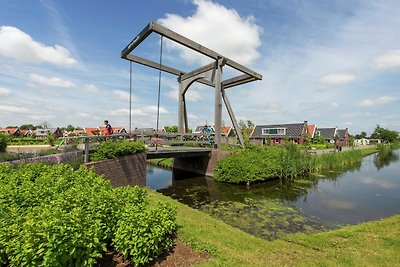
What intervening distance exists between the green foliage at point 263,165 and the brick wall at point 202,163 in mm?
573

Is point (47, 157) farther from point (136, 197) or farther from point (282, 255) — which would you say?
point (282, 255)

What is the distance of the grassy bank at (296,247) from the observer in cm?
388

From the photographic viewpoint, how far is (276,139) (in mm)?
40750

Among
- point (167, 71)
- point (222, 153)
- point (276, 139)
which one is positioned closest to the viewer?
point (222, 153)

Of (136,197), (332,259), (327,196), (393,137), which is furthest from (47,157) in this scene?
(393,137)

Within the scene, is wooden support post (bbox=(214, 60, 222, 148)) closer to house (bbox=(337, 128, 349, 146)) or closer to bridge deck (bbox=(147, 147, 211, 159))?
bridge deck (bbox=(147, 147, 211, 159))

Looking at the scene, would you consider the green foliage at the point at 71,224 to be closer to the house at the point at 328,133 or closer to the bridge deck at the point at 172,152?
the bridge deck at the point at 172,152

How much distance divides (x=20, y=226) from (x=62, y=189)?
4.93ft

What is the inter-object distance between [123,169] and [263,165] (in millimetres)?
8503

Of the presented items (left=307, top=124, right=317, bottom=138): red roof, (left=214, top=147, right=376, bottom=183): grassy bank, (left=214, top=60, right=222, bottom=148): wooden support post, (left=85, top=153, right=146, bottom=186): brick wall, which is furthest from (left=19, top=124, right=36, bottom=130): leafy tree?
(left=214, top=147, right=376, bottom=183): grassy bank

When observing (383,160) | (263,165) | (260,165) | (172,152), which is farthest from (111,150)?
(383,160)

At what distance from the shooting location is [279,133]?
135 feet

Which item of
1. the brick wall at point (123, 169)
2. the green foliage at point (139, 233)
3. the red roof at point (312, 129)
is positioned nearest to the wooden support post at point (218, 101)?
the brick wall at point (123, 169)

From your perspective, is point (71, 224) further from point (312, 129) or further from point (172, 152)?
point (312, 129)
